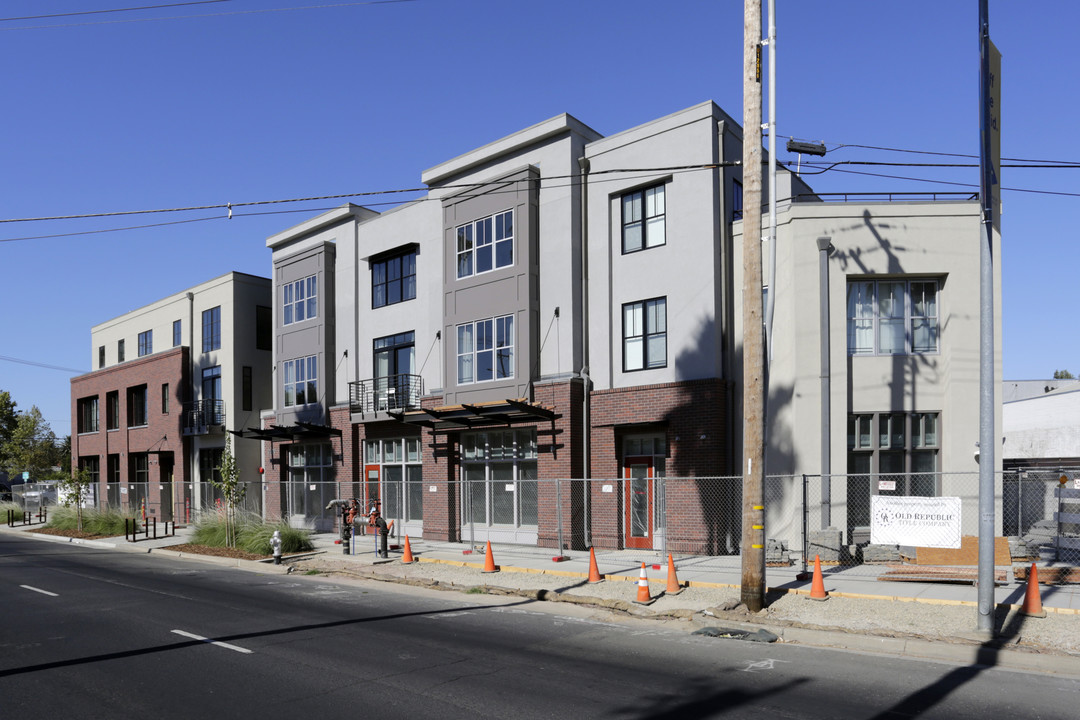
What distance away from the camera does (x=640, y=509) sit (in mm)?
21156

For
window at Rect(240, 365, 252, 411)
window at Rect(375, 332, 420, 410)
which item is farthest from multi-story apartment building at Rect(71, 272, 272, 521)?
window at Rect(375, 332, 420, 410)

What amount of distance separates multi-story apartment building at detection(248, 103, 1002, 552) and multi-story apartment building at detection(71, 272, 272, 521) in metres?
7.46

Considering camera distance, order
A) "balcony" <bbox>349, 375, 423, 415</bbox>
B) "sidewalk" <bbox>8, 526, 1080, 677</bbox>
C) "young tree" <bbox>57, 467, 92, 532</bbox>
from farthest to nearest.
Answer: "young tree" <bbox>57, 467, 92, 532</bbox> < "balcony" <bbox>349, 375, 423, 415</bbox> < "sidewalk" <bbox>8, 526, 1080, 677</bbox>

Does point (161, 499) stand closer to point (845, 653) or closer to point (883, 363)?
point (883, 363)

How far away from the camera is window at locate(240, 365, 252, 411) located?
1356 inches

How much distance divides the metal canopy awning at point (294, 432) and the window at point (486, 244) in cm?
813

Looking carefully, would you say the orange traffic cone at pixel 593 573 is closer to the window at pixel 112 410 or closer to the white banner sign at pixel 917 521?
the white banner sign at pixel 917 521

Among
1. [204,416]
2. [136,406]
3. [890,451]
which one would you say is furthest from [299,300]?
[890,451]

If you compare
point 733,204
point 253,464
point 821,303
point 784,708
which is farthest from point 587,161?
point 253,464

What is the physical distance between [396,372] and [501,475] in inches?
220

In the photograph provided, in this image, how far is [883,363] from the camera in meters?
19.1

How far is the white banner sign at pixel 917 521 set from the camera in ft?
46.1

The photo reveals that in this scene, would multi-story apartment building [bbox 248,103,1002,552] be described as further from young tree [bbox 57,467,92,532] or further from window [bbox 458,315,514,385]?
young tree [bbox 57,467,92,532]

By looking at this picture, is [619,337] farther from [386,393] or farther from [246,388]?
[246,388]
